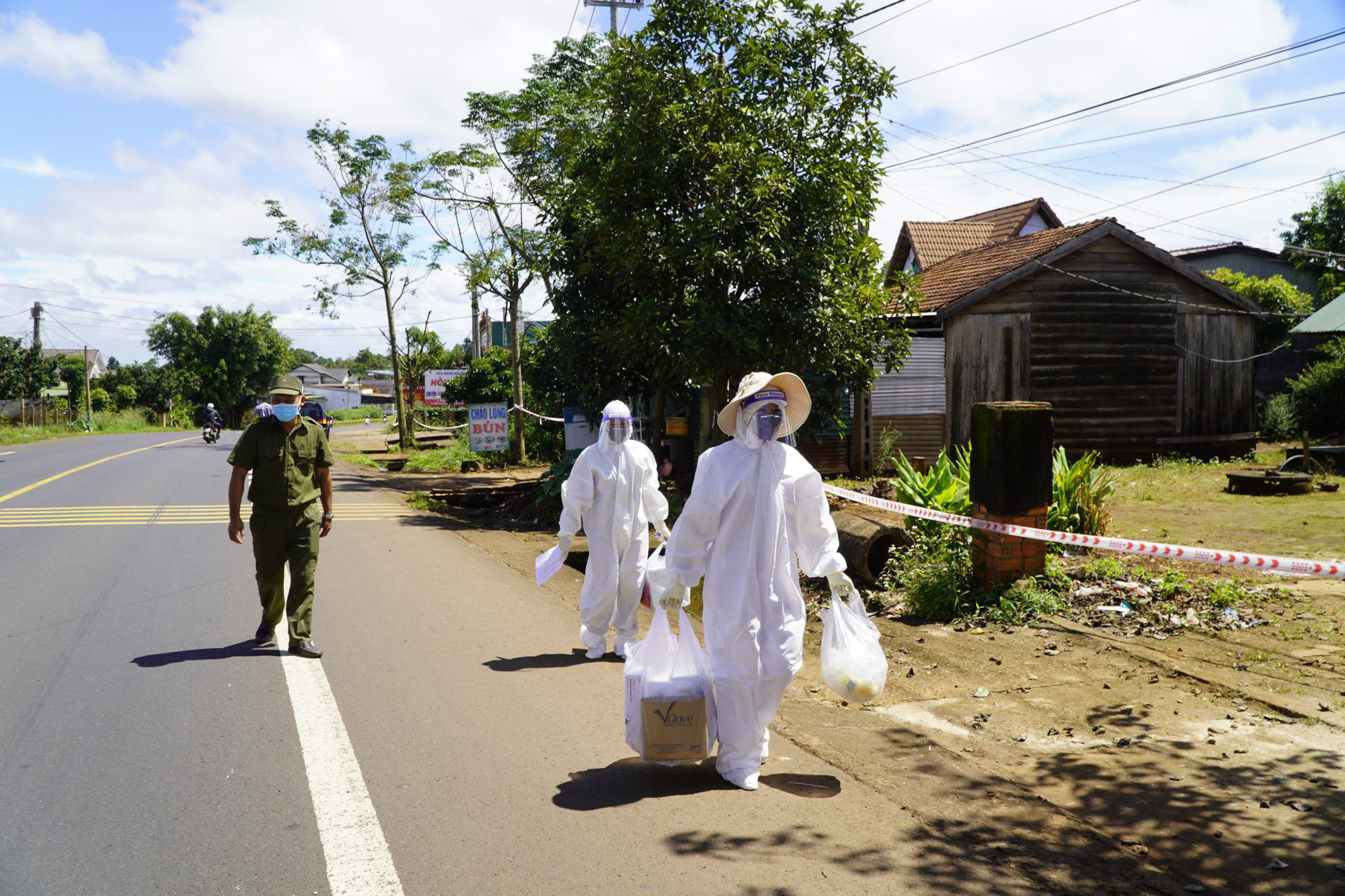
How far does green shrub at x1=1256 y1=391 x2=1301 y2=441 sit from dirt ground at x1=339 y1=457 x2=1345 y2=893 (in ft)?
58.4

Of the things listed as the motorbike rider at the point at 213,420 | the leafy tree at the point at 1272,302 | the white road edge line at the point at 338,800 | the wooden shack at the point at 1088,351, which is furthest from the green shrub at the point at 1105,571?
the motorbike rider at the point at 213,420

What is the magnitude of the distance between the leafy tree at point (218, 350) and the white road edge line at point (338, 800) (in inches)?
2470

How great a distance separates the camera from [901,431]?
1722 cm

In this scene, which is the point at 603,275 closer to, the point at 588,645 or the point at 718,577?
the point at 588,645

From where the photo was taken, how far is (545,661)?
21.0 feet

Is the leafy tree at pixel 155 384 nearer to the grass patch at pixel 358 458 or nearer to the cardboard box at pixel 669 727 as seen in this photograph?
the grass patch at pixel 358 458

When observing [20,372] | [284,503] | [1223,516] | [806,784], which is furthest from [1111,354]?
[20,372]

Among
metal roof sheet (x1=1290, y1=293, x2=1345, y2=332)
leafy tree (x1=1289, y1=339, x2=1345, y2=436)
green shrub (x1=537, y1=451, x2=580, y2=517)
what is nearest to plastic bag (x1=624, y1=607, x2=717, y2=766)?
green shrub (x1=537, y1=451, x2=580, y2=517)

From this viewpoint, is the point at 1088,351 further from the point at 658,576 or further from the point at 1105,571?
the point at 658,576

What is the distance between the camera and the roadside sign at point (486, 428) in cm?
1997

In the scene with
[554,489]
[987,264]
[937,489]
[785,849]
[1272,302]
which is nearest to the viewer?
[785,849]

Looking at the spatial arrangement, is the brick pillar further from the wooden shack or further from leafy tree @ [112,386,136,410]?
leafy tree @ [112,386,136,410]

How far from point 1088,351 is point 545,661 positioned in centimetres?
1527

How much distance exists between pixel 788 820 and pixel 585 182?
10672mm
